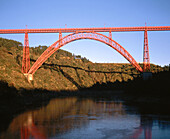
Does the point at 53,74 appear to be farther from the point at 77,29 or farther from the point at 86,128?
the point at 86,128

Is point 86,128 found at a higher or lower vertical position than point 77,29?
lower

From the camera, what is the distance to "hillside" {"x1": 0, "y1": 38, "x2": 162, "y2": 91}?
39.7 meters

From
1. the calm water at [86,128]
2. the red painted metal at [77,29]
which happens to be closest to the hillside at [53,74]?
the red painted metal at [77,29]

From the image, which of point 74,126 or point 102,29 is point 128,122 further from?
point 102,29

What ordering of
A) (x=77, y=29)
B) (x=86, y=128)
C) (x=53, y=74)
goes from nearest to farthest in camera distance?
1. (x=86, y=128)
2. (x=77, y=29)
3. (x=53, y=74)

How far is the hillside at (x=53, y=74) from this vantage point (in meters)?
39.7

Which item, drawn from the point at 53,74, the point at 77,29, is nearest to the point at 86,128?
the point at 77,29

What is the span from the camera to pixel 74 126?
1923 centimetres

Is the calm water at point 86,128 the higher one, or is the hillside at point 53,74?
the hillside at point 53,74

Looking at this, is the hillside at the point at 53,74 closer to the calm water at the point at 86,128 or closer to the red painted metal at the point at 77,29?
the red painted metal at the point at 77,29

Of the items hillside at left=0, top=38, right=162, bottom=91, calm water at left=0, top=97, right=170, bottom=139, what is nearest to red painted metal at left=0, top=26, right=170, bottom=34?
hillside at left=0, top=38, right=162, bottom=91

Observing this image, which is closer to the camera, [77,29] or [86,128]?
[86,128]

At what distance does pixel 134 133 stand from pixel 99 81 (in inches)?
2540

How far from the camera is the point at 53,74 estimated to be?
213 ft
